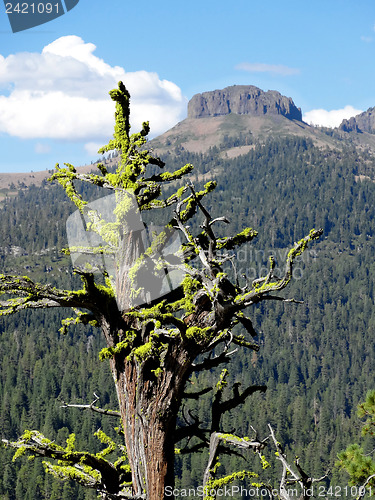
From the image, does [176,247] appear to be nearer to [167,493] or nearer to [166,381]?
[166,381]

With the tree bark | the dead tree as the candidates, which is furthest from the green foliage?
the tree bark

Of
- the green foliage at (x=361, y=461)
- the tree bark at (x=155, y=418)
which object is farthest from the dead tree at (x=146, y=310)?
the green foliage at (x=361, y=461)

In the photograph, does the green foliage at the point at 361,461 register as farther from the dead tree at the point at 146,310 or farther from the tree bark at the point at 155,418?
the tree bark at the point at 155,418

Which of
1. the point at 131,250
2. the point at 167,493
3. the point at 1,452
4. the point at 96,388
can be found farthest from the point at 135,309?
the point at 96,388

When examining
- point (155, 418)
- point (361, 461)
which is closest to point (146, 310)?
point (155, 418)

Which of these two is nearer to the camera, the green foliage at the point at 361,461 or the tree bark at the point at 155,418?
the tree bark at the point at 155,418

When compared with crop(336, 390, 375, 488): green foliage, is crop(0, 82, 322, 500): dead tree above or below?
above

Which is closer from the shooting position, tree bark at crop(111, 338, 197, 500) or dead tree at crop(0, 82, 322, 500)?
dead tree at crop(0, 82, 322, 500)

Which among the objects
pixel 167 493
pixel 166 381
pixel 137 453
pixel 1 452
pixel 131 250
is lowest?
pixel 1 452

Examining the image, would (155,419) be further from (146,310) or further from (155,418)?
(146,310)

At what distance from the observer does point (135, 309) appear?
1017cm

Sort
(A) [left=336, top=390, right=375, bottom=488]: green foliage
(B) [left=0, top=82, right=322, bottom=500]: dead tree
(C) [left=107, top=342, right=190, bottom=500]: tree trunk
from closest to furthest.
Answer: (B) [left=0, top=82, right=322, bottom=500]: dead tree → (C) [left=107, top=342, right=190, bottom=500]: tree trunk → (A) [left=336, top=390, right=375, bottom=488]: green foliage

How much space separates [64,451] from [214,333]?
126 inches

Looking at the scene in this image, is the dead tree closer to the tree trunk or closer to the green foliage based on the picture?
the tree trunk
